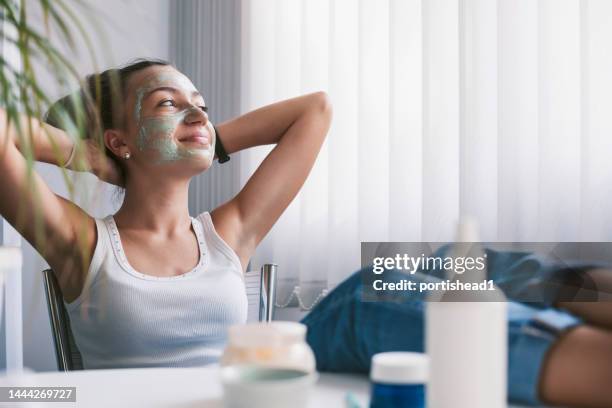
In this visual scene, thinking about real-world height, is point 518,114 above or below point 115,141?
above

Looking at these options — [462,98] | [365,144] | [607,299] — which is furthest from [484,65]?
[607,299]

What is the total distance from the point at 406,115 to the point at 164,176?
101cm

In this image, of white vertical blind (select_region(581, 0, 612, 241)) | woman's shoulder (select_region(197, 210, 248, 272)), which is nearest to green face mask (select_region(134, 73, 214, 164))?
woman's shoulder (select_region(197, 210, 248, 272))

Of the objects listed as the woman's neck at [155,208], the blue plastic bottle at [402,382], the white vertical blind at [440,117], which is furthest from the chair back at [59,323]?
the white vertical blind at [440,117]

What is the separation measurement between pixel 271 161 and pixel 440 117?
0.76 m

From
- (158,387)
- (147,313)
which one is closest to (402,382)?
(158,387)

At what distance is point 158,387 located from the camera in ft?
2.15

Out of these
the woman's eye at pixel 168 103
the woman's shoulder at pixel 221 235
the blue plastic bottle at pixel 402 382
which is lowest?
the blue plastic bottle at pixel 402 382

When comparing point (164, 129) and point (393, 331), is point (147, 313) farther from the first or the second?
point (393, 331)

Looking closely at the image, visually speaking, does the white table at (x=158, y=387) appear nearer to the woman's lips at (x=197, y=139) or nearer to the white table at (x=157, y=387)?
the white table at (x=157, y=387)

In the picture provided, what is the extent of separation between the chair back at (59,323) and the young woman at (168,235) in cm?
2

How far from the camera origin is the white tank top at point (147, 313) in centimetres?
109

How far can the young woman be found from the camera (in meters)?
0.71

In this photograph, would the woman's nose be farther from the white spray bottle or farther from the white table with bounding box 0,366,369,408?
the white spray bottle
